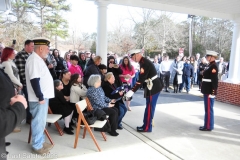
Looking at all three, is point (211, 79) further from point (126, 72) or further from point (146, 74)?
point (126, 72)

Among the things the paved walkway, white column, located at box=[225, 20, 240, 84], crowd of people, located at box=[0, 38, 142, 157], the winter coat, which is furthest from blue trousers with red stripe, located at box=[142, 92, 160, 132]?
the winter coat

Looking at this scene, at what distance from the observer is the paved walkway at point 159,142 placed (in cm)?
300

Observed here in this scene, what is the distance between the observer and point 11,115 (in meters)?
1.14

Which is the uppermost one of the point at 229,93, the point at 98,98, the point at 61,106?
the point at 98,98

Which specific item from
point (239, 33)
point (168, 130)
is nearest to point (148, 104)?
point (168, 130)

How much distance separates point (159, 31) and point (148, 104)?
17623 millimetres

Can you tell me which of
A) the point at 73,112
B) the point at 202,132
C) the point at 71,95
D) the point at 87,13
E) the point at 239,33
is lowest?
the point at 202,132

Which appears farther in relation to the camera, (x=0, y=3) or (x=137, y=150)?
(x=0, y=3)

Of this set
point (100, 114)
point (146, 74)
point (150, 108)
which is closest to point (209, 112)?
point (150, 108)

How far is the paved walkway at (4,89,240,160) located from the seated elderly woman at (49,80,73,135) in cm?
26

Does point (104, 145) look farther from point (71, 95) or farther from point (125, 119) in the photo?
point (125, 119)

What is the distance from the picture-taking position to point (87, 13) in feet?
74.0

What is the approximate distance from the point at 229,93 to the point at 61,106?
5.55 meters

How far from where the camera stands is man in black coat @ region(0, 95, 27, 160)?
43.3 inches
